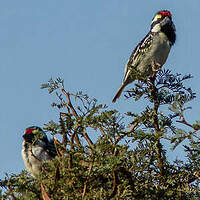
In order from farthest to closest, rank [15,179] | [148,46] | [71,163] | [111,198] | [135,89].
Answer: [148,46] → [135,89] → [15,179] → [71,163] → [111,198]

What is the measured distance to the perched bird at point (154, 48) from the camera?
665 centimetres

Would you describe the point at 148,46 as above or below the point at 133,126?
above

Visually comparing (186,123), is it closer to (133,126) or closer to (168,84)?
(133,126)

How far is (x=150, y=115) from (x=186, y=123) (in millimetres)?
908

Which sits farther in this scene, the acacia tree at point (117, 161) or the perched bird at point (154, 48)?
the perched bird at point (154, 48)

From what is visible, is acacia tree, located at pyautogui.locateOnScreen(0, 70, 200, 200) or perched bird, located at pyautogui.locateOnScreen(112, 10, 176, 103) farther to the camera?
perched bird, located at pyautogui.locateOnScreen(112, 10, 176, 103)

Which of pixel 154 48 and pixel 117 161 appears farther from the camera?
pixel 154 48

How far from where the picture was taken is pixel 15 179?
11.1 ft

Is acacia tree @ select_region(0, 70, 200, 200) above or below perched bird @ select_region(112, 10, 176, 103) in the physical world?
below

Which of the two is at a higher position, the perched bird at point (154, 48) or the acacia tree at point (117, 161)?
the perched bird at point (154, 48)

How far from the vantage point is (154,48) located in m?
6.67

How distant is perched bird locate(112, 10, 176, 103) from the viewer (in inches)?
262

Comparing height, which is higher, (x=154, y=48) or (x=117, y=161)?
(x=154, y=48)

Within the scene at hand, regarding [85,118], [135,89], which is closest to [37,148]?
[135,89]
